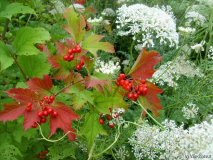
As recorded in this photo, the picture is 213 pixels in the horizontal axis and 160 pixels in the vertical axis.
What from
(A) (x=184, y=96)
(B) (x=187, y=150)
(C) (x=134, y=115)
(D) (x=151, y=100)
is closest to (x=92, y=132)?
(D) (x=151, y=100)

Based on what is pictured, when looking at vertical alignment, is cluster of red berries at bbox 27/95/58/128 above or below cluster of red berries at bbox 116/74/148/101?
below

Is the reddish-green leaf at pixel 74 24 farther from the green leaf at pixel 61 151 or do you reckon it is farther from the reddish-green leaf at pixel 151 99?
the green leaf at pixel 61 151

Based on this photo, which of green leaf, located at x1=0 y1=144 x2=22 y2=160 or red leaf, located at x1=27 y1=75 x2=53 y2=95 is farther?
green leaf, located at x1=0 y1=144 x2=22 y2=160

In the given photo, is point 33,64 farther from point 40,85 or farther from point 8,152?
point 8,152

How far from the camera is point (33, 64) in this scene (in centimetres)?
139

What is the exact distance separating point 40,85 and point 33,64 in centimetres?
34

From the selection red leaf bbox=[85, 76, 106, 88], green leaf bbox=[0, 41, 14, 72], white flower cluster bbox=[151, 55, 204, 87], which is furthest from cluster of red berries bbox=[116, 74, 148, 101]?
white flower cluster bbox=[151, 55, 204, 87]

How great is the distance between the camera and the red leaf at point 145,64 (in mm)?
1070

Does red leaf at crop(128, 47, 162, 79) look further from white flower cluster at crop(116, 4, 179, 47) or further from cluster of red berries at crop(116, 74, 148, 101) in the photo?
white flower cluster at crop(116, 4, 179, 47)

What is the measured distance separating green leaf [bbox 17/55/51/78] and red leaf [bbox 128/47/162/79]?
583mm

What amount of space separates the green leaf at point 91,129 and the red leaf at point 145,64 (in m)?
0.31

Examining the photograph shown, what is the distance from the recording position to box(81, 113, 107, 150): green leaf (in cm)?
111

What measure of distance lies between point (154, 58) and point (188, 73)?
0.97 meters

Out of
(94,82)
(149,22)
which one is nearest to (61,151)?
(94,82)
